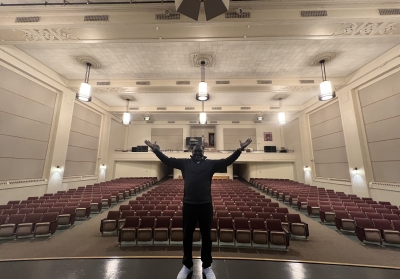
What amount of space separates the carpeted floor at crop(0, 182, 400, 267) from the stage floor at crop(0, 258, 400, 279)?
1.69 ft

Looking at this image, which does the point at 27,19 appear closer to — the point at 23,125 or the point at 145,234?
the point at 23,125

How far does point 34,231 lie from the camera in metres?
3.64

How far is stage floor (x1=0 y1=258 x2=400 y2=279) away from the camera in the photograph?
7.04ft

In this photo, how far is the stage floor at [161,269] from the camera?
2.14 metres

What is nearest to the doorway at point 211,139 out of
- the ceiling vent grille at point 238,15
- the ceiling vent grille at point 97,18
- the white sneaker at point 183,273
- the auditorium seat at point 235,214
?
the auditorium seat at point 235,214

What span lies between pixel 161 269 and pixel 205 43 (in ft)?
20.5

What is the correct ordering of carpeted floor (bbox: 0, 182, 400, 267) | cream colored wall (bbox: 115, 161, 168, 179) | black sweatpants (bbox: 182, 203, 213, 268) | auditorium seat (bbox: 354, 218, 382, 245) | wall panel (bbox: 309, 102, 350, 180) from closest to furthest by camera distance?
black sweatpants (bbox: 182, 203, 213, 268) < carpeted floor (bbox: 0, 182, 400, 267) < auditorium seat (bbox: 354, 218, 382, 245) < wall panel (bbox: 309, 102, 350, 180) < cream colored wall (bbox: 115, 161, 168, 179)

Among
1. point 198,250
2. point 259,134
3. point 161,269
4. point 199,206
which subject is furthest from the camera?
point 259,134

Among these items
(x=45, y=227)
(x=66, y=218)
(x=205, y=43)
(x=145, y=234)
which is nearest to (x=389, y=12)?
(x=205, y=43)

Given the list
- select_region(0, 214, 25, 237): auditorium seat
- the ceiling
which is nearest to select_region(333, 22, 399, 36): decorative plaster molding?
the ceiling

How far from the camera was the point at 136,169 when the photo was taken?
14438 mm

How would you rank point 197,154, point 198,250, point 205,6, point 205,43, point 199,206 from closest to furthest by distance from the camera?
point 199,206 → point 197,154 → point 198,250 → point 205,6 → point 205,43

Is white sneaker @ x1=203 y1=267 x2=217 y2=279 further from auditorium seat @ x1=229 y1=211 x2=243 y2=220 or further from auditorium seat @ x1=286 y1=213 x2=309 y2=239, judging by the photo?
auditorium seat @ x1=286 y1=213 x2=309 y2=239

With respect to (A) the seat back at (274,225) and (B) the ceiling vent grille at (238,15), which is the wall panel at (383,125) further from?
(B) the ceiling vent grille at (238,15)
